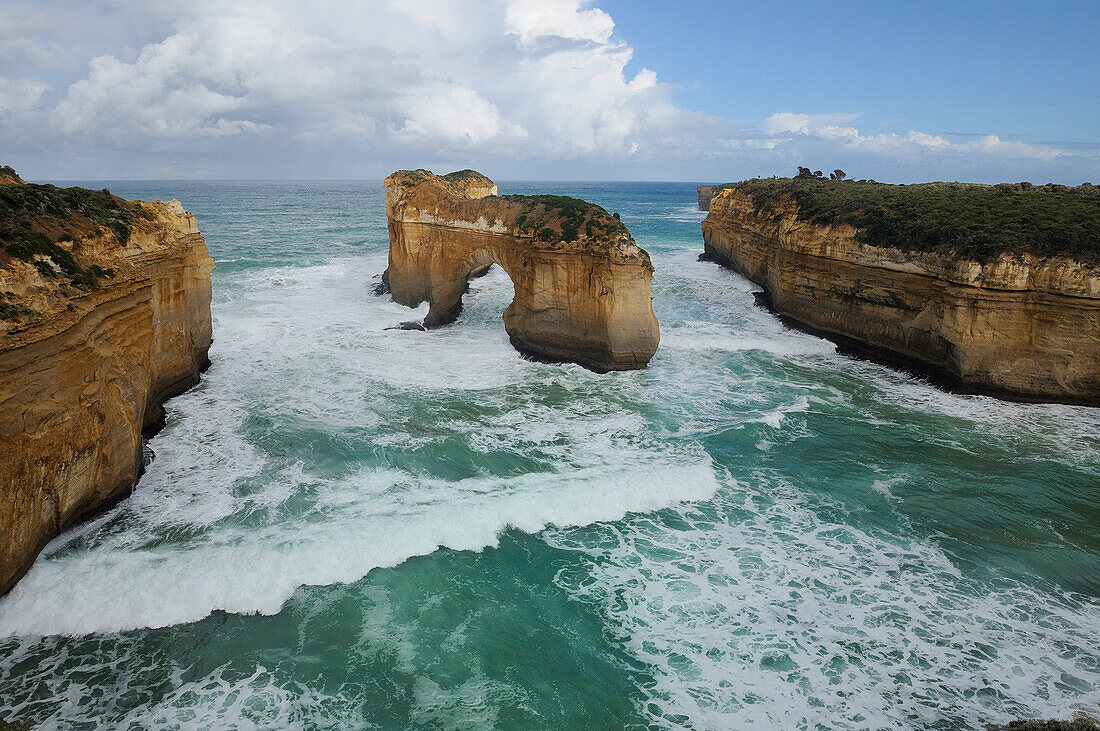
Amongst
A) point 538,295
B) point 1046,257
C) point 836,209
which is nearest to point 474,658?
point 538,295

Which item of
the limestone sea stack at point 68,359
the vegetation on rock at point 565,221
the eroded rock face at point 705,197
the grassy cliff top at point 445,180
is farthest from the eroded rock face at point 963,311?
the eroded rock face at point 705,197

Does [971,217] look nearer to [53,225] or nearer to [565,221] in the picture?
[565,221]

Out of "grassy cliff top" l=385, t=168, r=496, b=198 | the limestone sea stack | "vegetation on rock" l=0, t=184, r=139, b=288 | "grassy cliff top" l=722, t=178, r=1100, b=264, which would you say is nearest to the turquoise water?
the limestone sea stack

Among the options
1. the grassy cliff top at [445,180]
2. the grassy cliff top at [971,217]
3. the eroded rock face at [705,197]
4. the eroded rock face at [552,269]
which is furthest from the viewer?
the eroded rock face at [705,197]

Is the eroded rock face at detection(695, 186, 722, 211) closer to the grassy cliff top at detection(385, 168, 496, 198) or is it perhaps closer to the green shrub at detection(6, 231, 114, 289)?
the grassy cliff top at detection(385, 168, 496, 198)

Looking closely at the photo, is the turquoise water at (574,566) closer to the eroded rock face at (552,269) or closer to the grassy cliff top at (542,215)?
the eroded rock face at (552,269)

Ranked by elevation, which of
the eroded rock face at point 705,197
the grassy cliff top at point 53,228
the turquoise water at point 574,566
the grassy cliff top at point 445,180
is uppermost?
the eroded rock face at point 705,197

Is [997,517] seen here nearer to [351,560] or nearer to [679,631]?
[679,631]

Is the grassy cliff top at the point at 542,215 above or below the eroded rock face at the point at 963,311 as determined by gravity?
above
